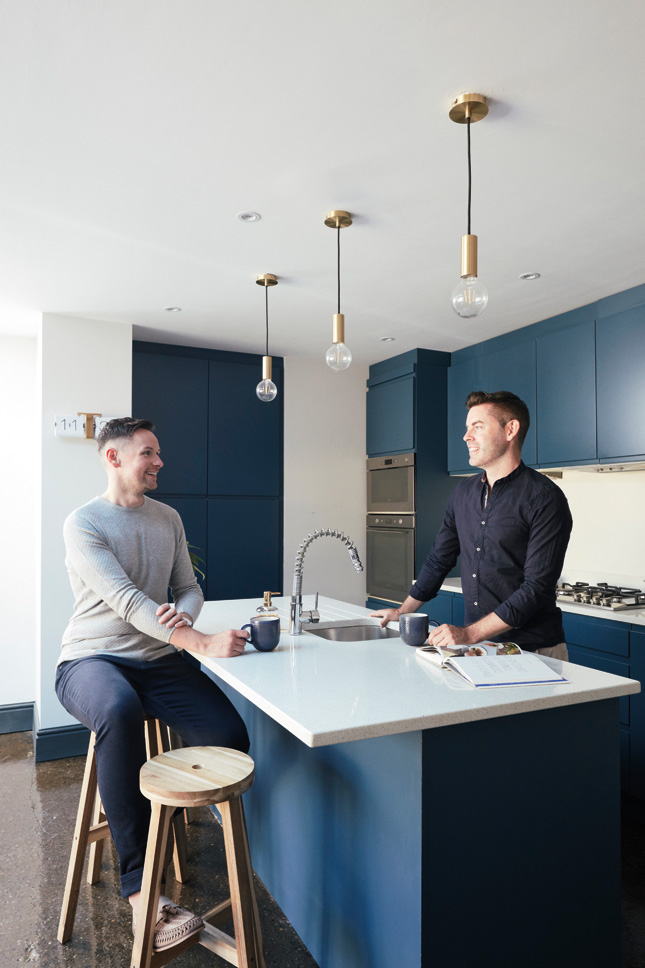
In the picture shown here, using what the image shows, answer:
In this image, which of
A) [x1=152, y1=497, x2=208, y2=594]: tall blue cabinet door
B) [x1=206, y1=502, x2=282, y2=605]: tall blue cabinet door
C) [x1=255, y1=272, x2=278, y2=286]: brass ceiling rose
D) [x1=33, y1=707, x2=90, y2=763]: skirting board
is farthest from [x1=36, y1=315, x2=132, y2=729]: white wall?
[x1=255, y1=272, x2=278, y2=286]: brass ceiling rose

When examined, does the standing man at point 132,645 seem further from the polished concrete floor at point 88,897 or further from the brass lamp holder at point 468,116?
the brass lamp holder at point 468,116

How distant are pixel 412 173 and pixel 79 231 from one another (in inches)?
54.1

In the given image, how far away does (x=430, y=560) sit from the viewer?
2537 mm

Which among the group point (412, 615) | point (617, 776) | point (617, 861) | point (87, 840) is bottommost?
point (87, 840)

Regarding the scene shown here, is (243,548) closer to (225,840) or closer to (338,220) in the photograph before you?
(338,220)

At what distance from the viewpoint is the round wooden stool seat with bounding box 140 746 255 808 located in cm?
144

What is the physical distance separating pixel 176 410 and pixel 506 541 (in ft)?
9.19

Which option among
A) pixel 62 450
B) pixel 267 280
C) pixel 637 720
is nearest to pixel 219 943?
pixel 637 720

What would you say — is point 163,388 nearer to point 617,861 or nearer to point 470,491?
point 470,491

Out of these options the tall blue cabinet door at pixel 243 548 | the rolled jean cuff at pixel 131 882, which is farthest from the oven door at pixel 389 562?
the rolled jean cuff at pixel 131 882

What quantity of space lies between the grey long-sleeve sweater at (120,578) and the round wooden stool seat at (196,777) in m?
0.43

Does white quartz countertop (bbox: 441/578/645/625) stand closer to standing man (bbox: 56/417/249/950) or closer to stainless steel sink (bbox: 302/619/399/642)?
stainless steel sink (bbox: 302/619/399/642)

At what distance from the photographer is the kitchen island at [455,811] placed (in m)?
1.33

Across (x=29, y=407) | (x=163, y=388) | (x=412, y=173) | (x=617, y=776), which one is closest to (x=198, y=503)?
(x=163, y=388)
